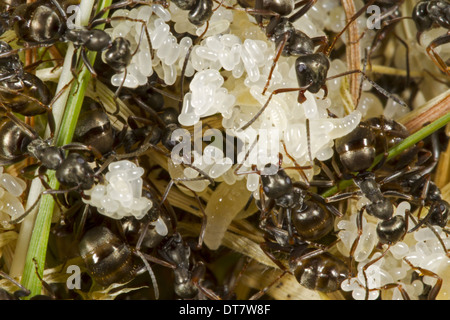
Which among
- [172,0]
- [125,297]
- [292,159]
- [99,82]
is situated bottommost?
[125,297]

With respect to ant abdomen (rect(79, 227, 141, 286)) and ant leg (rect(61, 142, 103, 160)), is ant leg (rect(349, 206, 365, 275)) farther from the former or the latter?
ant leg (rect(61, 142, 103, 160))

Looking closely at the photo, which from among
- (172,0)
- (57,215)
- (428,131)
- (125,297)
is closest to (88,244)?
(57,215)

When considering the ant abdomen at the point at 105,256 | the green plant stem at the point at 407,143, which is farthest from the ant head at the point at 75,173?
the green plant stem at the point at 407,143

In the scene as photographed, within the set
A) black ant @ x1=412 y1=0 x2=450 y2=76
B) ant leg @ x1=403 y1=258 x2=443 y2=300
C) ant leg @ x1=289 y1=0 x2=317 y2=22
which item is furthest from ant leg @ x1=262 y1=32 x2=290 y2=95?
ant leg @ x1=403 y1=258 x2=443 y2=300

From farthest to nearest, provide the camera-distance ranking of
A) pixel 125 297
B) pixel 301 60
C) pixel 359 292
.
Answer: pixel 125 297, pixel 359 292, pixel 301 60

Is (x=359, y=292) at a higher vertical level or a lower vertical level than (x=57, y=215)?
lower

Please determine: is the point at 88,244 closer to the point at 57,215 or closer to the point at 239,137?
the point at 57,215

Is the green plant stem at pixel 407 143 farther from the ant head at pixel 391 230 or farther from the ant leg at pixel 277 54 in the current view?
the ant leg at pixel 277 54

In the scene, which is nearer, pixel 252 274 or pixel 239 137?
pixel 239 137
